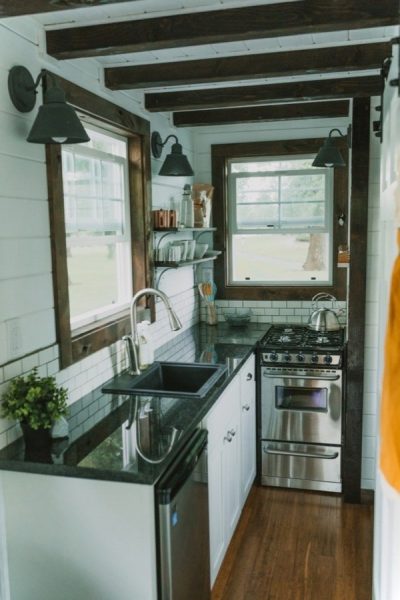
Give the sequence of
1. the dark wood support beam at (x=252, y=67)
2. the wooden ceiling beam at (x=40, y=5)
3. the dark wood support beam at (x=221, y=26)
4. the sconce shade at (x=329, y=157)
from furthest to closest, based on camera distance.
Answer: the sconce shade at (x=329, y=157) → the dark wood support beam at (x=252, y=67) → the dark wood support beam at (x=221, y=26) → the wooden ceiling beam at (x=40, y=5)

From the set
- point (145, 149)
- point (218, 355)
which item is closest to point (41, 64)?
point (145, 149)

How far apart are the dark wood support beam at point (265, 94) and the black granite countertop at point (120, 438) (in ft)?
5.23

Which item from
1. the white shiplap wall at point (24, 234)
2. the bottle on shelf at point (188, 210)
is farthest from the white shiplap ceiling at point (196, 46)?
the bottle on shelf at point (188, 210)

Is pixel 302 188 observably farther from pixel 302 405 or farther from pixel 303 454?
pixel 303 454

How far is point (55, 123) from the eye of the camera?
217 cm

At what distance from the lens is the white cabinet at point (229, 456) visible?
2924 mm

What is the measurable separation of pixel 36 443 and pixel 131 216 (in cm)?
177

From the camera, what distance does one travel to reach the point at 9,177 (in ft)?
7.46

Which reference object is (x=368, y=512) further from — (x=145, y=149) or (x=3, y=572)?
(x=145, y=149)

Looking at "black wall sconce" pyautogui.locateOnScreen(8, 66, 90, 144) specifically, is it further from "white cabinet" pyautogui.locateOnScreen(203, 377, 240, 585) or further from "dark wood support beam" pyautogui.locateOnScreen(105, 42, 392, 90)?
"white cabinet" pyautogui.locateOnScreen(203, 377, 240, 585)

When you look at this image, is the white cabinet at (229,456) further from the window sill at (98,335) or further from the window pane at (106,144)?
the window pane at (106,144)

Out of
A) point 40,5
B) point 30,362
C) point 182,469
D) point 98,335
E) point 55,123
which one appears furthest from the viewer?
point 98,335

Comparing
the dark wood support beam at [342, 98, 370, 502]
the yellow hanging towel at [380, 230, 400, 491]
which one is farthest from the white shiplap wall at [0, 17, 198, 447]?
the dark wood support beam at [342, 98, 370, 502]

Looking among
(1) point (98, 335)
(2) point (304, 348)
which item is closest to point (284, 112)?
(2) point (304, 348)
